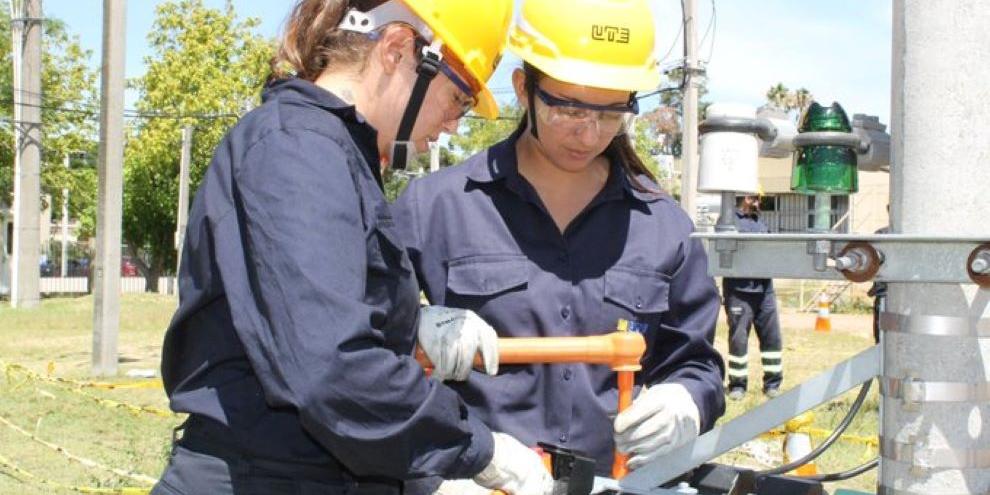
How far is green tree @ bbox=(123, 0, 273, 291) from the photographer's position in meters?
29.8

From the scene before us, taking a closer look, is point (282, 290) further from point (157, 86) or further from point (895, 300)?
point (157, 86)

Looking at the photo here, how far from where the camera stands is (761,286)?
8.83m

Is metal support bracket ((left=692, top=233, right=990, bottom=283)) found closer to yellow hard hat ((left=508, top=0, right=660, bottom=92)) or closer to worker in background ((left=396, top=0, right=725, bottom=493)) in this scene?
worker in background ((left=396, top=0, right=725, bottom=493))

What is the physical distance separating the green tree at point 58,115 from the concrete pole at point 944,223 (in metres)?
27.8

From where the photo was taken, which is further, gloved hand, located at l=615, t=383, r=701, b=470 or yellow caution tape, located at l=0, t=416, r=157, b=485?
yellow caution tape, located at l=0, t=416, r=157, b=485

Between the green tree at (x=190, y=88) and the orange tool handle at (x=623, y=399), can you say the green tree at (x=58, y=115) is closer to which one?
the green tree at (x=190, y=88)

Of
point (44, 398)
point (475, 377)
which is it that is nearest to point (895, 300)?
point (475, 377)

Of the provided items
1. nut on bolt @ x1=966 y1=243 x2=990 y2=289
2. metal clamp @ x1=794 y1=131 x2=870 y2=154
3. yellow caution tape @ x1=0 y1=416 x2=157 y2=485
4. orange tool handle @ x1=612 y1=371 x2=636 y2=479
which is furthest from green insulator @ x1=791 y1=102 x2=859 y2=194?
yellow caution tape @ x1=0 y1=416 x2=157 y2=485

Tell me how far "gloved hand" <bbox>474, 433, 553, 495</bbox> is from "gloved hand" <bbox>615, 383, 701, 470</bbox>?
255 mm

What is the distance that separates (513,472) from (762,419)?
0.45 meters

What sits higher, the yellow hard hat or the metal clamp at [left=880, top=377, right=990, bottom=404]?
the yellow hard hat

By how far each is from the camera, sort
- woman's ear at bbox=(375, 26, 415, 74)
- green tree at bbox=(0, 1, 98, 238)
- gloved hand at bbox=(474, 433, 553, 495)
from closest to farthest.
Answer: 1. woman's ear at bbox=(375, 26, 415, 74)
2. gloved hand at bbox=(474, 433, 553, 495)
3. green tree at bbox=(0, 1, 98, 238)

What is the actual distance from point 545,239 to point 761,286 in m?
6.82

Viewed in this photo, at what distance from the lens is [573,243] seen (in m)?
2.36
